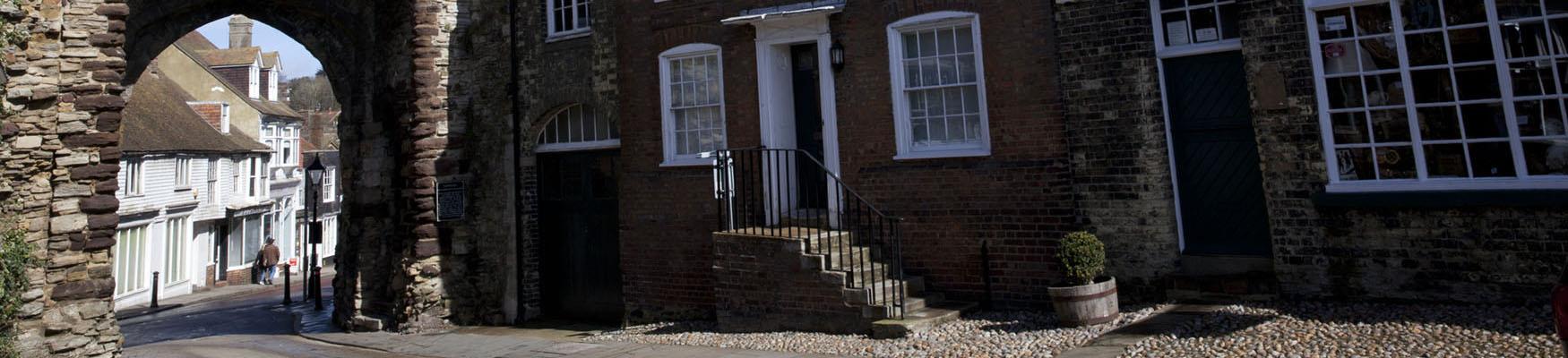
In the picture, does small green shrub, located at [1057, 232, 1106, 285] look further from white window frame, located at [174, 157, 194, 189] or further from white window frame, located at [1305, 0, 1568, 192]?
white window frame, located at [174, 157, 194, 189]

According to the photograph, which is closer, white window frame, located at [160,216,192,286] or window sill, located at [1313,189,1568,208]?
window sill, located at [1313,189,1568,208]

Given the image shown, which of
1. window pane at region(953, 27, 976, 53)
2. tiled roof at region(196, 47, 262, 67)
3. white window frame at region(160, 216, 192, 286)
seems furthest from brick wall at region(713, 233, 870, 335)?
tiled roof at region(196, 47, 262, 67)

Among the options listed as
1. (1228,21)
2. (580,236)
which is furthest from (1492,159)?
(580,236)

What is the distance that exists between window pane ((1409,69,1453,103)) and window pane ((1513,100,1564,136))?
1.47 feet

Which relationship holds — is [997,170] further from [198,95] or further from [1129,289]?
[198,95]

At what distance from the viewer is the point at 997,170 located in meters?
8.67

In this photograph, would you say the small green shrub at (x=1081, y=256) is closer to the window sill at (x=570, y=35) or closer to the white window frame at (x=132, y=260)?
the window sill at (x=570, y=35)

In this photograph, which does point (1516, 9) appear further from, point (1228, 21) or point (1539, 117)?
point (1228, 21)

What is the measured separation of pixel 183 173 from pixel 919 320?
25802 millimetres

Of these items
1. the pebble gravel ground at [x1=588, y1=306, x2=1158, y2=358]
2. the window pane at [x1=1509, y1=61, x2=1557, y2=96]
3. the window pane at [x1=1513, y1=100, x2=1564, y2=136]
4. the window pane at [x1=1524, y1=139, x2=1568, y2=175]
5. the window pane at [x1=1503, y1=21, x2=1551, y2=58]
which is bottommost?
the pebble gravel ground at [x1=588, y1=306, x2=1158, y2=358]

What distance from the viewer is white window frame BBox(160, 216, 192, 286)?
24578 millimetres

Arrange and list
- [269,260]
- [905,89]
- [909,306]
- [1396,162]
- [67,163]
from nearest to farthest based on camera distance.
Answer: [1396,162], [909,306], [67,163], [905,89], [269,260]

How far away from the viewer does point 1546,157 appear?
6.62m

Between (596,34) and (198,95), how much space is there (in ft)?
84.0
